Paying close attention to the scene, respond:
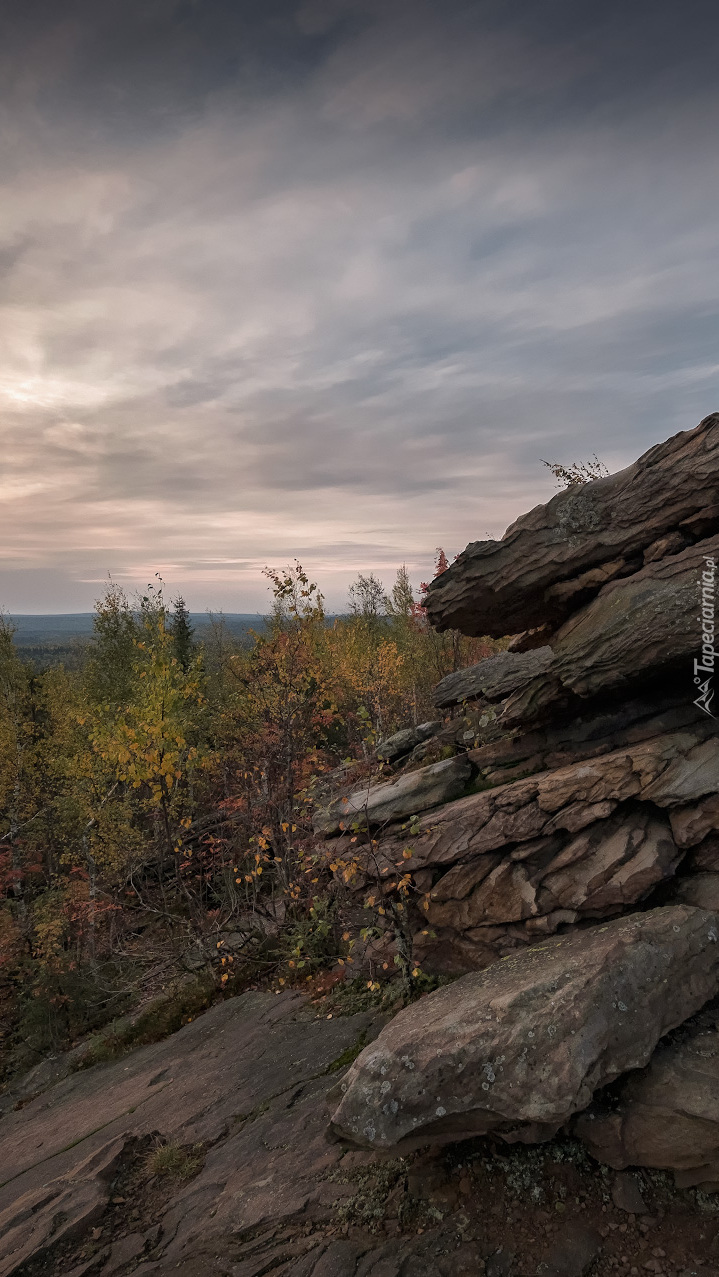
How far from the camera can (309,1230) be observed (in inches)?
283

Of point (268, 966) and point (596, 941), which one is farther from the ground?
point (596, 941)

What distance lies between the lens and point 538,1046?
22.1ft

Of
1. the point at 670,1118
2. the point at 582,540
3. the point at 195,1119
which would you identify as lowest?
the point at 195,1119

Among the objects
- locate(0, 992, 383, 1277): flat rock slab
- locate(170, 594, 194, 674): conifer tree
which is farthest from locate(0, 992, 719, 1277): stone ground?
locate(170, 594, 194, 674): conifer tree

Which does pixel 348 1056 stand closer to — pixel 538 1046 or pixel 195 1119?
pixel 195 1119

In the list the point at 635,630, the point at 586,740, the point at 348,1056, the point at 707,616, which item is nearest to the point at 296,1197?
the point at 348,1056

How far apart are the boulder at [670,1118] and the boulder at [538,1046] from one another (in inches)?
14.5

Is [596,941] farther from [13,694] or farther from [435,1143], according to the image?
[13,694]

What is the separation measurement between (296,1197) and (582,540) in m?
11.2

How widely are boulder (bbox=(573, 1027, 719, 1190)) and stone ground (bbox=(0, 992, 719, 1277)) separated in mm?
251

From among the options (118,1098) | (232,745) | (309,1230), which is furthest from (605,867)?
(232,745)

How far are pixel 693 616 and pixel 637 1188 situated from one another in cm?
740

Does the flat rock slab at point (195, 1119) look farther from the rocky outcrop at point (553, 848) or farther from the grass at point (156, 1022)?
the rocky outcrop at point (553, 848)

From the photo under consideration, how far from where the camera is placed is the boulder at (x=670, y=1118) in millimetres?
6301
